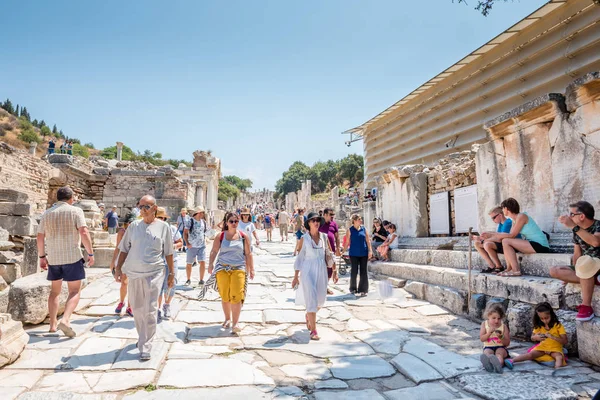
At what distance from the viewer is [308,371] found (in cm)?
335

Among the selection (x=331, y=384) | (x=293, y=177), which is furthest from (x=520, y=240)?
(x=293, y=177)

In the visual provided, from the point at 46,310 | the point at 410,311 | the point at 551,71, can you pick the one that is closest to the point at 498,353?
the point at 410,311

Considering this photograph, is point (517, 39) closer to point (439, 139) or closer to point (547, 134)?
point (439, 139)

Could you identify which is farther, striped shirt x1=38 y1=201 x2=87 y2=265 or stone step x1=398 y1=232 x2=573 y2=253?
stone step x1=398 y1=232 x2=573 y2=253

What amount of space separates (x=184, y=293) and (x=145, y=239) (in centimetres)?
327

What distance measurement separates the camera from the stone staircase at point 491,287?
352 cm

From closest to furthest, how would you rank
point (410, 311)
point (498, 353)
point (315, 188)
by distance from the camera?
point (498, 353)
point (410, 311)
point (315, 188)

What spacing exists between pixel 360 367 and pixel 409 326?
1.70 m

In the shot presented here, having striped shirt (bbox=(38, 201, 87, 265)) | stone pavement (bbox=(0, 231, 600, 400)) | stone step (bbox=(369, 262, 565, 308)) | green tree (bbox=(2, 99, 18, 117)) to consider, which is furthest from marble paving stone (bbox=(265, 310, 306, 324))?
green tree (bbox=(2, 99, 18, 117))

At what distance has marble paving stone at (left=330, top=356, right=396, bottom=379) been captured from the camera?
10.8ft

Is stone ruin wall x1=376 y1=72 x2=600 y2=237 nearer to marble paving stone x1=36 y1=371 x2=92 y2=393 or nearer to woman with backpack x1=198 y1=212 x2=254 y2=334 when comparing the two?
woman with backpack x1=198 y1=212 x2=254 y2=334

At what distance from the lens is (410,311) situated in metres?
5.78

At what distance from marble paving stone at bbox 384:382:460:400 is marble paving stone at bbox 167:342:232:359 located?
69.9 inches

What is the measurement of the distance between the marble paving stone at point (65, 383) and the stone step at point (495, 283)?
455 centimetres
